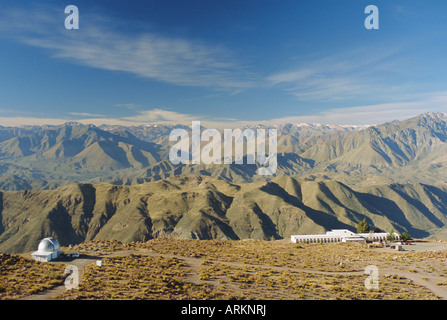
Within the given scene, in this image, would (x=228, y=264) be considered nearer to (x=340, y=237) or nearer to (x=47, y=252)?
(x=47, y=252)

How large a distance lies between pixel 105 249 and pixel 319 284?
49334 millimetres

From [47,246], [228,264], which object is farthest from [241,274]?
[47,246]

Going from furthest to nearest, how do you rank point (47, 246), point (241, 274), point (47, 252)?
point (47, 246)
point (47, 252)
point (241, 274)

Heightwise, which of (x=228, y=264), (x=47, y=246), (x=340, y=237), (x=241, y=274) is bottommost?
(x=340, y=237)

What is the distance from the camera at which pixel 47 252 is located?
51.8 m

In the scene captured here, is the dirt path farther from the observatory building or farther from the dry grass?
the observatory building

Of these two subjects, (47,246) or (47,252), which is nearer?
(47,252)

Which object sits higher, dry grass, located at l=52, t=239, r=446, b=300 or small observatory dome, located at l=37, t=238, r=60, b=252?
small observatory dome, located at l=37, t=238, r=60, b=252

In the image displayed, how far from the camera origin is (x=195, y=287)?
3947 centimetres

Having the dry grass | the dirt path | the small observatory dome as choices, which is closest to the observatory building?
the small observatory dome

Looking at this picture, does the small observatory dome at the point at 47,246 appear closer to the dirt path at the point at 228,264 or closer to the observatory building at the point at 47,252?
the observatory building at the point at 47,252

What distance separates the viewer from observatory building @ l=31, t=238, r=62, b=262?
166 ft
